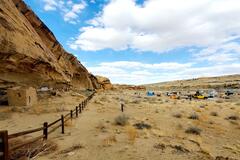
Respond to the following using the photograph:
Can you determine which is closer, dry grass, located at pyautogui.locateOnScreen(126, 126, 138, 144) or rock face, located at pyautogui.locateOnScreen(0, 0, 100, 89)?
dry grass, located at pyautogui.locateOnScreen(126, 126, 138, 144)

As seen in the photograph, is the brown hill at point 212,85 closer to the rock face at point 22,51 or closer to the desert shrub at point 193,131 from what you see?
the rock face at point 22,51

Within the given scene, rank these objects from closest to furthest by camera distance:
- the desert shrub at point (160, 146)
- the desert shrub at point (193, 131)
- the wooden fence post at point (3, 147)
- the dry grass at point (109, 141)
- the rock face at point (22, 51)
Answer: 1. the wooden fence post at point (3, 147)
2. the desert shrub at point (160, 146)
3. the dry grass at point (109, 141)
4. the desert shrub at point (193, 131)
5. the rock face at point (22, 51)

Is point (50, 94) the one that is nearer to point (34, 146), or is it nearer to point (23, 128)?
point (23, 128)

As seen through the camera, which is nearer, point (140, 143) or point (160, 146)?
point (160, 146)

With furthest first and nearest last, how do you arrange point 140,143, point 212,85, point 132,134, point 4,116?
1. point 212,85
2. point 4,116
3. point 132,134
4. point 140,143

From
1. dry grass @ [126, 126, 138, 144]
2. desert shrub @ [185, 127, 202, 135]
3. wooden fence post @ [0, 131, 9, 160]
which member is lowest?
desert shrub @ [185, 127, 202, 135]

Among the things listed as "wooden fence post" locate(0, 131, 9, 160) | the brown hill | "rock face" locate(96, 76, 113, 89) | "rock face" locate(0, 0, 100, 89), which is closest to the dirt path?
"wooden fence post" locate(0, 131, 9, 160)

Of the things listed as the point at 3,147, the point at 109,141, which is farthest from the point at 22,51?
the point at 3,147

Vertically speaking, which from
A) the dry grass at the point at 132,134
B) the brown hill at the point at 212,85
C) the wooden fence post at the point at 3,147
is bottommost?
the dry grass at the point at 132,134

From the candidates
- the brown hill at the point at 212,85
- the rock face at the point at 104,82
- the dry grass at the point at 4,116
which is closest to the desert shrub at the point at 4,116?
the dry grass at the point at 4,116

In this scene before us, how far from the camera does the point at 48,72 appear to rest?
77.9 feet

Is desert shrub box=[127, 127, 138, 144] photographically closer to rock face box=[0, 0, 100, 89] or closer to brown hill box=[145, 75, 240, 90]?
rock face box=[0, 0, 100, 89]

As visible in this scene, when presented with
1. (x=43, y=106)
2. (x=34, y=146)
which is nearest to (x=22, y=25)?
(x=43, y=106)

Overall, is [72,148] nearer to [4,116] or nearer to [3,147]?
[3,147]
